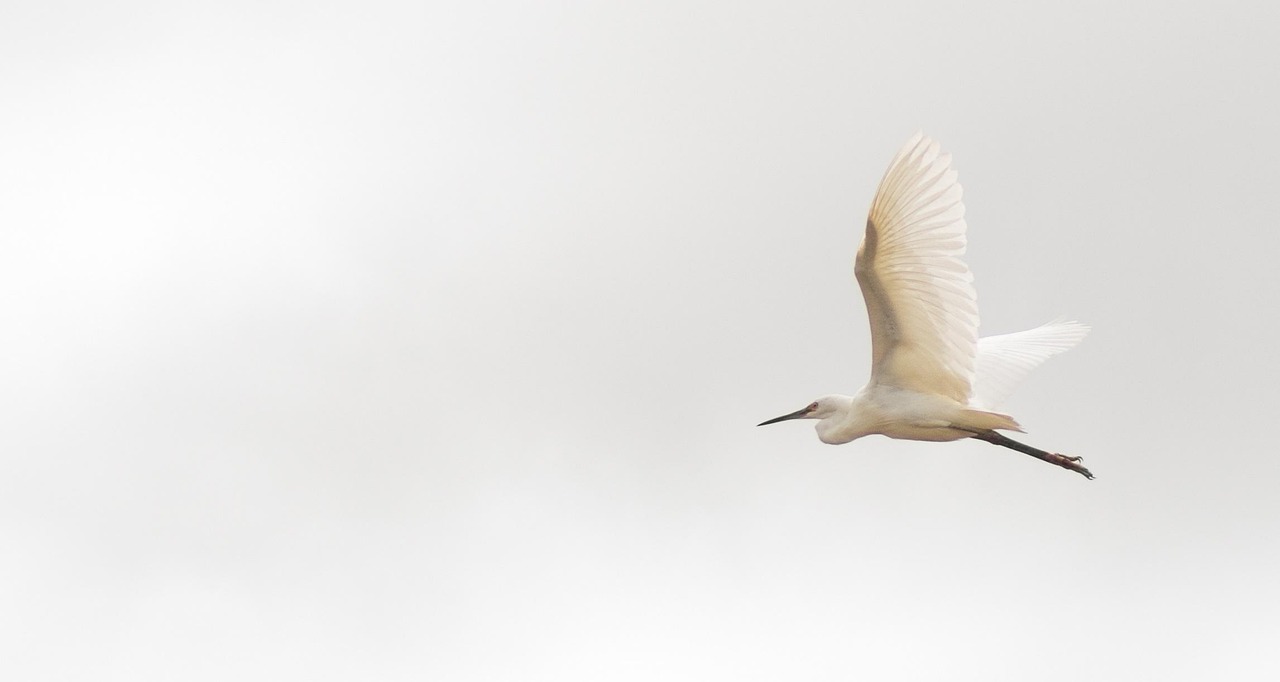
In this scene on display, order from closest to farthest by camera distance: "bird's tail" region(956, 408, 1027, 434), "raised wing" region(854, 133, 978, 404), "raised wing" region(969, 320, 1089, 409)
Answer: "raised wing" region(854, 133, 978, 404), "bird's tail" region(956, 408, 1027, 434), "raised wing" region(969, 320, 1089, 409)

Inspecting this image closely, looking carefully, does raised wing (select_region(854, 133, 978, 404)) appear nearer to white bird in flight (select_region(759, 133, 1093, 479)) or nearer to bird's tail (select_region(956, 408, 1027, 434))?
white bird in flight (select_region(759, 133, 1093, 479))

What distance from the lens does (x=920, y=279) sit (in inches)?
781

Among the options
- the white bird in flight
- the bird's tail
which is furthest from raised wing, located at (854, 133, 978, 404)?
the bird's tail

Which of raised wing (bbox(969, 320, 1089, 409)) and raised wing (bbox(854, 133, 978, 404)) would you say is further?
raised wing (bbox(969, 320, 1089, 409))

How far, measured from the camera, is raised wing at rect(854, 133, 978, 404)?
1881cm

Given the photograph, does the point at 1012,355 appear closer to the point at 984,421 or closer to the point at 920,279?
the point at 984,421

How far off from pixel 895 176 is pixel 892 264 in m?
1.33

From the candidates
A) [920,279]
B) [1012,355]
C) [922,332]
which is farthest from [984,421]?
[1012,355]

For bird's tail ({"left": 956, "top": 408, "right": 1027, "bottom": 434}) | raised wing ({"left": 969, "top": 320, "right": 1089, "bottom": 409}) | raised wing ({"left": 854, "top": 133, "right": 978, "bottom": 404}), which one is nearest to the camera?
raised wing ({"left": 854, "top": 133, "right": 978, "bottom": 404})

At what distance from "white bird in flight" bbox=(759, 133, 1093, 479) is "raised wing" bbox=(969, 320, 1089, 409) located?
1.2 inches

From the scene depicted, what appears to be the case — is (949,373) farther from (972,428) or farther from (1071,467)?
(1071,467)

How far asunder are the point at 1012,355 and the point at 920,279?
4786mm

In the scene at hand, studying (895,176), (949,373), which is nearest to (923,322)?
(949,373)

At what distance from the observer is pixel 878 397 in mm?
21578
